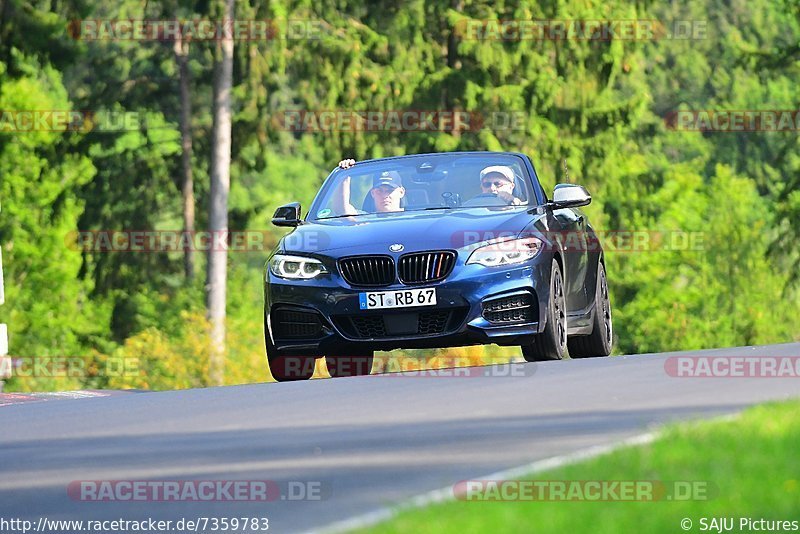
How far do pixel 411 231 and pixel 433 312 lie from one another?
2.22 ft

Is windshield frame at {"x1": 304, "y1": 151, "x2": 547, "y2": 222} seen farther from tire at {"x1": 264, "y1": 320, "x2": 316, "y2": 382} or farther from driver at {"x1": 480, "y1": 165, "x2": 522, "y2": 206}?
tire at {"x1": 264, "y1": 320, "x2": 316, "y2": 382}

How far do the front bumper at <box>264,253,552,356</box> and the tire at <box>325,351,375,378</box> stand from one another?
931 millimetres

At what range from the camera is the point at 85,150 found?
43.8m

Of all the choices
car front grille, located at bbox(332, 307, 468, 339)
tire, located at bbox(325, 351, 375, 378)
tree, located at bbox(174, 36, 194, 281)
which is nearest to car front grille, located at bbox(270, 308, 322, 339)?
car front grille, located at bbox(332, 307, 468, 339)

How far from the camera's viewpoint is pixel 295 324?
1528 centimetres

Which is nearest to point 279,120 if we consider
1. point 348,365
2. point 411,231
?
point 348,365

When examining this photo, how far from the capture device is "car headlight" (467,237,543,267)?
14969mm

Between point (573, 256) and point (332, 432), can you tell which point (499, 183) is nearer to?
point (573, 256)

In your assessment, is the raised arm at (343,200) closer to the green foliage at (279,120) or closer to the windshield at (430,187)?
the windshield at (430,187)

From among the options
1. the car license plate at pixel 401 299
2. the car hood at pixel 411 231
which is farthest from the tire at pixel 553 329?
the car license plate at pixel 401 299

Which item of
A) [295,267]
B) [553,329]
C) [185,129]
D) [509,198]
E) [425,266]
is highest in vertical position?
[509,198]

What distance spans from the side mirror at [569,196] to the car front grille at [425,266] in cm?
162

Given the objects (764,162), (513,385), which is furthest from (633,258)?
(513,385)

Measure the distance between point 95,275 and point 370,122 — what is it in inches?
292
